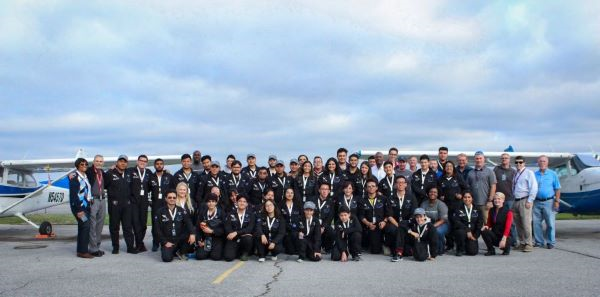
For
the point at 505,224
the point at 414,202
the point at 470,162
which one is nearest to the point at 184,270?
the point at 414,202

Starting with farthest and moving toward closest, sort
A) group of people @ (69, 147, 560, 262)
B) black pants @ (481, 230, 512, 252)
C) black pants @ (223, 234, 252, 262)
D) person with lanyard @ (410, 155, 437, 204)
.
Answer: person with lanyard @ (410, 155, 437, 204) < black pants @ (481, 230, 512, 252) < group of people @ (69, 147, 560, 262) < black pants @ (223, 234, 252, 262)

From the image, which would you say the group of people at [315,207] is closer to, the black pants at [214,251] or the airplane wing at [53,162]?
the black pants at [214,251]

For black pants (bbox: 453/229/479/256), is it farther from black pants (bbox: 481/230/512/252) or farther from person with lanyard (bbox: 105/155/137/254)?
person with lanyard (bbox: 105/155/137/254)

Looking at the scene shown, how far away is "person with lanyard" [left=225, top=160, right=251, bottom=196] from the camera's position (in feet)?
30.4

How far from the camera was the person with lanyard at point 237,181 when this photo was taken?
30.4 feet

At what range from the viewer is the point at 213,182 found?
30.3 feet

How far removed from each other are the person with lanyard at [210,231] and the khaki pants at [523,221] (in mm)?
5746

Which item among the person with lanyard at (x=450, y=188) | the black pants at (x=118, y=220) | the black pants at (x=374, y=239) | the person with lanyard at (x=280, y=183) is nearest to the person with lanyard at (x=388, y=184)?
the black pants at (x=374, y=239)

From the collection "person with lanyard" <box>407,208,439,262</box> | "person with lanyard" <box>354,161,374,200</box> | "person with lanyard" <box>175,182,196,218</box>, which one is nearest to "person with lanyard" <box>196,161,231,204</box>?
"person with lanyard" <box>175,182,196,218</box>

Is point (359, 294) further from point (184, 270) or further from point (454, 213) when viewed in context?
point (454, 213)

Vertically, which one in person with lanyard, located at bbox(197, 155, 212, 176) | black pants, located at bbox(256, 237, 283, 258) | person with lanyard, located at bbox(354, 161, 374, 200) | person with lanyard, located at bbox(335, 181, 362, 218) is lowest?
black pants, located at bbox(256, 237, 283, 258)

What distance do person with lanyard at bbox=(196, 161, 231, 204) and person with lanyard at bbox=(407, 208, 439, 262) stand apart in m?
3.60

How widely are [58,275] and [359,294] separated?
13.6 ft

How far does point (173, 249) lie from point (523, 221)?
6.66 metres
